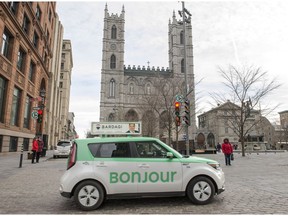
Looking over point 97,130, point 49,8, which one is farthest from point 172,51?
point 97,130

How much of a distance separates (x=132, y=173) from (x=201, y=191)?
5.83 feet

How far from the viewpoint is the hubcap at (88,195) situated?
16.5 ft

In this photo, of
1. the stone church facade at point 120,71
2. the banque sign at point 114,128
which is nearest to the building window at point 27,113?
the banque sign at point 114,128

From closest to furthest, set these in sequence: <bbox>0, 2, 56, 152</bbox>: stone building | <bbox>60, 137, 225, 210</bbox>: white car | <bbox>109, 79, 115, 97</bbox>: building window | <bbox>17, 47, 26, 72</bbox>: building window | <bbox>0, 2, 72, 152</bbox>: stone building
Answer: <bbox>60, 137, 225, 210</bbox>: white car → <bbox>0, 2, 72, 152</bbox>: stone building → <bbox>0, 2, 56, 152</bbox>: stone building → <bbox>17, 47, 26, 72</bbox>: building window → <bbox>109, 79, 115, 97</bbox>: building window

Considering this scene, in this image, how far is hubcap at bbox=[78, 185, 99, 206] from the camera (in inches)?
198

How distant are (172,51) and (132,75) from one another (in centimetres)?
2040

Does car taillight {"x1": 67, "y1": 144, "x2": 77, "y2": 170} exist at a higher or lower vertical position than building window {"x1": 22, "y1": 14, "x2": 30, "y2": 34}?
lower

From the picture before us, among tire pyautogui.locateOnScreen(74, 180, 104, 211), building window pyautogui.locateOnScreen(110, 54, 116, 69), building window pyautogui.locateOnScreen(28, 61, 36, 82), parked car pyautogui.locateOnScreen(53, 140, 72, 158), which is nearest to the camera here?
tire pyautogui.locateOnScreen(74, 180, 104, 211)

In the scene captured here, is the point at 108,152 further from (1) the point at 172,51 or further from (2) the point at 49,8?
(1) the point at 172,51

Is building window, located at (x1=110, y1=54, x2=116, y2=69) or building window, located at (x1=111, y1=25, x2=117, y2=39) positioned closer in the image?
building window, located at (x1=110, y1=54, x2=116, y2=69)

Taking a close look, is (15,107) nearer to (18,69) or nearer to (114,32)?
(18,69)

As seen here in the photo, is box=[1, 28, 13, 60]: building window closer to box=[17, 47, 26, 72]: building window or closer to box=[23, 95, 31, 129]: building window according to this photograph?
box=[17, 47, 26, 72]: building window

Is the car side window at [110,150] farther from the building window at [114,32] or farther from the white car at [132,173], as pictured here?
the building window at [114,32]

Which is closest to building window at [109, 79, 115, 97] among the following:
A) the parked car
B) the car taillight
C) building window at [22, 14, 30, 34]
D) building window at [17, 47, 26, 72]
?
building window at [22, 14, 30, 34]
